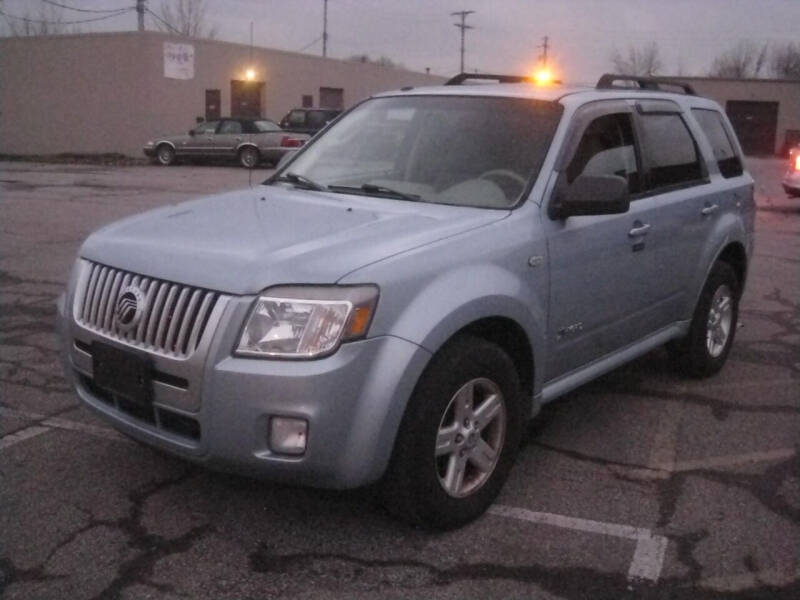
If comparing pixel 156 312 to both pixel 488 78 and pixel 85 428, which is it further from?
pixel 488 78

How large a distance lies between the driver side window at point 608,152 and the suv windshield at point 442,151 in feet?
0.68

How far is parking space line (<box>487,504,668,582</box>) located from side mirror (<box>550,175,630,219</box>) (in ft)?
4.33

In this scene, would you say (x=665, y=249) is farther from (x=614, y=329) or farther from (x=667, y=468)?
(x=667, y=468)

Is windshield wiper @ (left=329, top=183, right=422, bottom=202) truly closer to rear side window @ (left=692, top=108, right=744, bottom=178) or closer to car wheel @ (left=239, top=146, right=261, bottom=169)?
rear side window @ (left=692, top=108, right=744, bottom=178)

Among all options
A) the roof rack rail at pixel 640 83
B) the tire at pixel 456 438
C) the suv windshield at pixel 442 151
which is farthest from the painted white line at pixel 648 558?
the roof rack rail at pixel 640 83

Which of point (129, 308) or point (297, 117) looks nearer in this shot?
point (129, 308)

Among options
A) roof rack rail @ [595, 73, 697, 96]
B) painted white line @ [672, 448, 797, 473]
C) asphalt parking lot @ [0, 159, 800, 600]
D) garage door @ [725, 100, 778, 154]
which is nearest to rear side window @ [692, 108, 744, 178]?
roof rack rail @ [595, 73, 697, 96]

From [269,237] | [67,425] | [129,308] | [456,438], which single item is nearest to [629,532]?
[456,438]

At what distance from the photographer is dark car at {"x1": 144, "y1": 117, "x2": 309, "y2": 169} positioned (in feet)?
88.3

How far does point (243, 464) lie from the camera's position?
130 inches

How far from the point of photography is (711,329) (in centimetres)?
592

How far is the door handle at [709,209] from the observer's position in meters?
5.52

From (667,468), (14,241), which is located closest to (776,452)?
(667,468)

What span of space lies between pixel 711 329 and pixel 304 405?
3.58m
